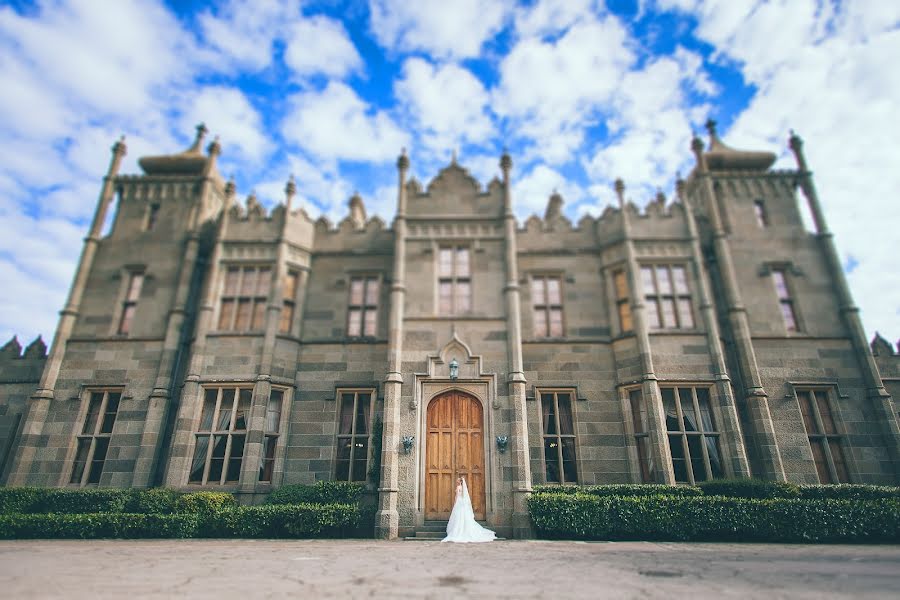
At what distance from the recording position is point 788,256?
17.6 m

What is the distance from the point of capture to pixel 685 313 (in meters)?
16.3

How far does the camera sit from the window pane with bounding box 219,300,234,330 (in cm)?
1661

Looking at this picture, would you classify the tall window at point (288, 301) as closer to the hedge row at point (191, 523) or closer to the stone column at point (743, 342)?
the hedge row at point (191, 523)

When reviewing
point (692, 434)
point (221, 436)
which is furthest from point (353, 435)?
point (692, 434)

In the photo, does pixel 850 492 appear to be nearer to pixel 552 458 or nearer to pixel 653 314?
pixel 653 314

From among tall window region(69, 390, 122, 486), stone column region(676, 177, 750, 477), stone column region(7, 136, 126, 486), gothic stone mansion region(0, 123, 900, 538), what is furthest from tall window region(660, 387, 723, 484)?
stone column region(7, 136, 126, 486)

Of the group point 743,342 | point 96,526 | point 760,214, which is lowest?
point 96,526

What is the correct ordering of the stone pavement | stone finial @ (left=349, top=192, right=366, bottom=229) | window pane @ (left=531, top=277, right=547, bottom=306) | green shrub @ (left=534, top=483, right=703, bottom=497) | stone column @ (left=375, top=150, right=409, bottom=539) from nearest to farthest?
the stone pavement, green shrub @ (left=534, top=483, right=703, bottom=497), stone column @ (left=375, top=150, right=409, bottom=539), window pane @ (left=531, top=277, right=547, bottom=306), stone finial @ (left=349, top=192, right=366, bottom=229)

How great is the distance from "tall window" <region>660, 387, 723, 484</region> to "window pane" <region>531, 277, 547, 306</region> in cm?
488

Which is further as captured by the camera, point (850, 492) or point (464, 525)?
point (464, 525)

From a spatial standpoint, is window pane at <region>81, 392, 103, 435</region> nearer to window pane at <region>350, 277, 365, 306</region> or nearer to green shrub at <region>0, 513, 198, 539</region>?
green shrub at <region>0, 513, 198, 539</region>

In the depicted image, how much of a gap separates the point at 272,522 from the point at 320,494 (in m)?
1.52

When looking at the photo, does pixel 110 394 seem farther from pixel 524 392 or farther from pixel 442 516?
pixel 524 392

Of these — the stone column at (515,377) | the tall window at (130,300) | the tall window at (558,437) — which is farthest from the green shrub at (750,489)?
the tall window at (130,300)
